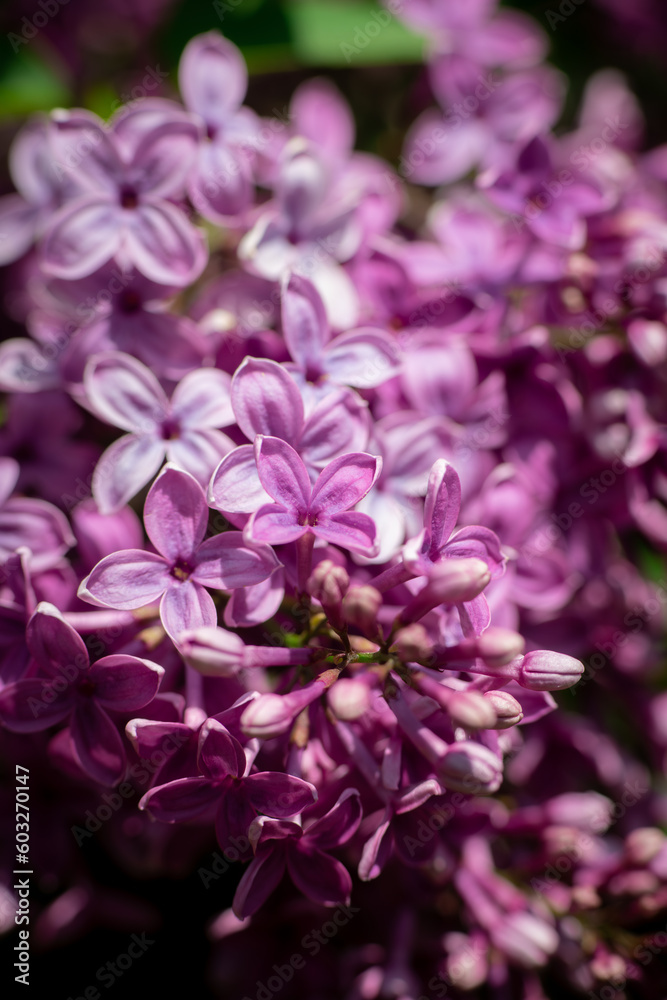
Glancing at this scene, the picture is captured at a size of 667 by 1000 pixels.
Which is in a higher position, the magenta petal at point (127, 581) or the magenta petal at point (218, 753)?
the magenta petal at point (127, 581)

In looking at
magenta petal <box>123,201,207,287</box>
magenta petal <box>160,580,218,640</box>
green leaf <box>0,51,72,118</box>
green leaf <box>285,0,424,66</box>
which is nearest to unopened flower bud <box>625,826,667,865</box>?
magenta petal <box>160,580,218,640</box>

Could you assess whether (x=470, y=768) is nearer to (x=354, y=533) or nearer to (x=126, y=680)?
(x=354, y=533)

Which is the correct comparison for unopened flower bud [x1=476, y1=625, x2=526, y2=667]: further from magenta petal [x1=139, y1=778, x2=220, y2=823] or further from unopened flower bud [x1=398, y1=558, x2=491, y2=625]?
magenta petal [x1=139, y1=778, x2=220, y2=823]

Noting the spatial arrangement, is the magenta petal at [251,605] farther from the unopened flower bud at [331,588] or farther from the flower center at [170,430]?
the flower center at [170,430]

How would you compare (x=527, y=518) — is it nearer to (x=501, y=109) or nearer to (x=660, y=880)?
(x=660, y=880)

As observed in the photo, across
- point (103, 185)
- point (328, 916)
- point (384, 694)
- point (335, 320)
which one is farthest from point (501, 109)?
point (328, 916)

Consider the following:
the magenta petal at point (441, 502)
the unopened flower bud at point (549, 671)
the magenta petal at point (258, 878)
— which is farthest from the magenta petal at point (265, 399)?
the magenta petal at point (258, 878)
